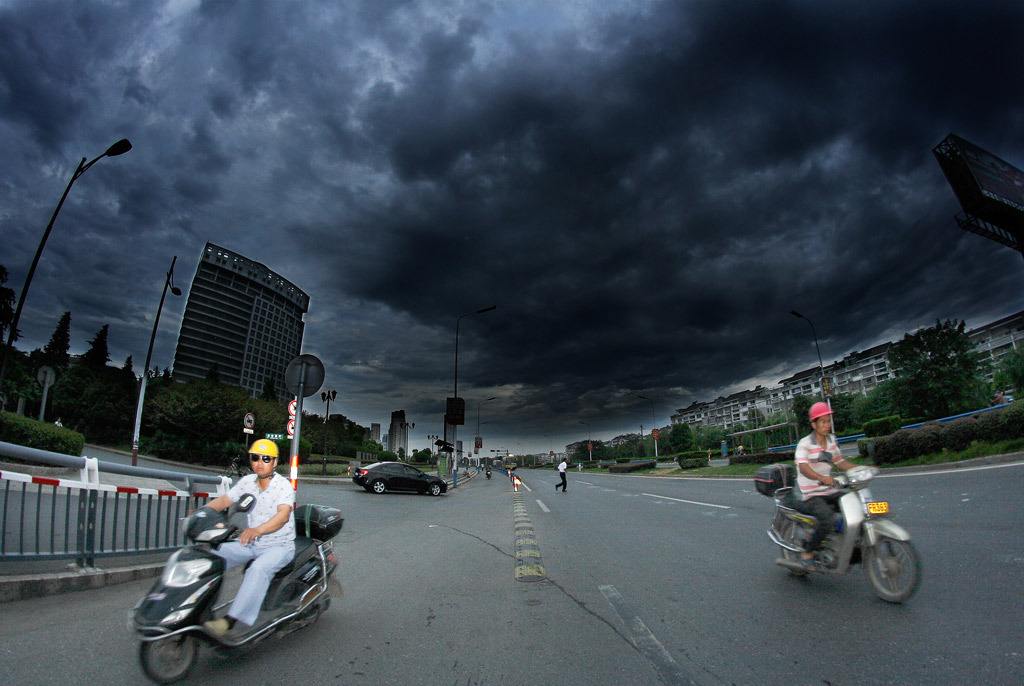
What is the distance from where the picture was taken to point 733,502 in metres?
14.1

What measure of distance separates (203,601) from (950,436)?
2371 cm

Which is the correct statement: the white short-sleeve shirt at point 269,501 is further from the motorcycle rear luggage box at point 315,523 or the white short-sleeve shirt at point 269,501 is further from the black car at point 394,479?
the black car at point 394,479

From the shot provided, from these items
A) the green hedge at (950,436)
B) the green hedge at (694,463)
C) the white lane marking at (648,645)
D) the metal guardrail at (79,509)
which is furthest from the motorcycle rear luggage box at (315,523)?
the green hedge at (694,463)

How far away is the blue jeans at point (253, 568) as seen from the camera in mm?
3352

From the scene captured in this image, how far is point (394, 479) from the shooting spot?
2366cm

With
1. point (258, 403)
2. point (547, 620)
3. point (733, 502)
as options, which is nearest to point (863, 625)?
point (547, 620)

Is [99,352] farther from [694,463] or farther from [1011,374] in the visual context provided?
[1011,374]

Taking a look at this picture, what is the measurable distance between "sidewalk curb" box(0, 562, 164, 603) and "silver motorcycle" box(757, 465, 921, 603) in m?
7.28

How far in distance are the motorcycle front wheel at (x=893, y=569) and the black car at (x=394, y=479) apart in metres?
21.1

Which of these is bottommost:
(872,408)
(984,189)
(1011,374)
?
(872,408)

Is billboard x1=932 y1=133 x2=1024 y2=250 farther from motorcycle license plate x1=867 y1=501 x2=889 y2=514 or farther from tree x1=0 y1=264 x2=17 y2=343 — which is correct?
tree x1=0 y1=264 x2=17 y2=343

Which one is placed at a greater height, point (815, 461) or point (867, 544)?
point (815, 461)

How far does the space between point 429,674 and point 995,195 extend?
61860mm

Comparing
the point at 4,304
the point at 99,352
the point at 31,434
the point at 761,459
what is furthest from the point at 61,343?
the point at 761,459
